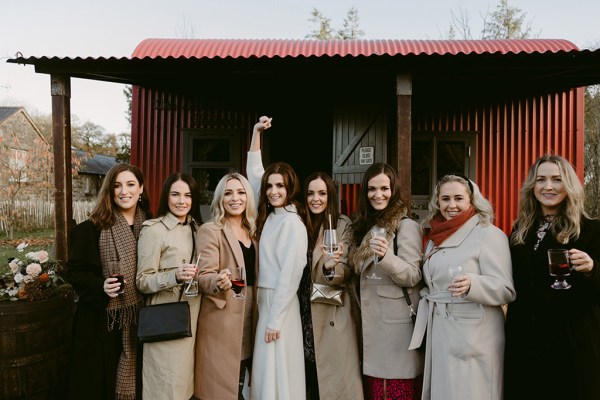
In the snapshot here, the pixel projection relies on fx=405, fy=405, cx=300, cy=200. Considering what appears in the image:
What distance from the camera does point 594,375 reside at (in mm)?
2438

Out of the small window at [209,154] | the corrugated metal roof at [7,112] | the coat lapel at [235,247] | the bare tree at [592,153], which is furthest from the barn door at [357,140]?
the corrugated metal roof at [7,112]

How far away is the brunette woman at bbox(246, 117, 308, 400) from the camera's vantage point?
9.54 feet

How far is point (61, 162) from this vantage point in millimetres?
4355

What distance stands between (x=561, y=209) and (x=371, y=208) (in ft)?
4.17

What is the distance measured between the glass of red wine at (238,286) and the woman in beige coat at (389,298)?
830mm

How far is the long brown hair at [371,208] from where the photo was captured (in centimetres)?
304

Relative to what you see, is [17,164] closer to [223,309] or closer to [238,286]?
[223,309]

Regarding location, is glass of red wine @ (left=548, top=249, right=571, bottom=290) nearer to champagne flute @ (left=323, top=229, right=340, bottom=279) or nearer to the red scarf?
the red scarf

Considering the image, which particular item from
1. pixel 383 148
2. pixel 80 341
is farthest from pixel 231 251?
pixel 383 148

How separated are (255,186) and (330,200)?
86 cm

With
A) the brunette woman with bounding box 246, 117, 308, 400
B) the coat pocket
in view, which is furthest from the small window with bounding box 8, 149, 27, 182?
the coat pocket

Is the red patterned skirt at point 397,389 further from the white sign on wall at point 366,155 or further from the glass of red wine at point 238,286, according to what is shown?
the white sign on wall at point 366,155

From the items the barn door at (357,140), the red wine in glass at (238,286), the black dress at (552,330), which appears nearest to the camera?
the black dress at (552,330)

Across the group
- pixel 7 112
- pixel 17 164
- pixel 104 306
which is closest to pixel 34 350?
→ pixel 104 306
